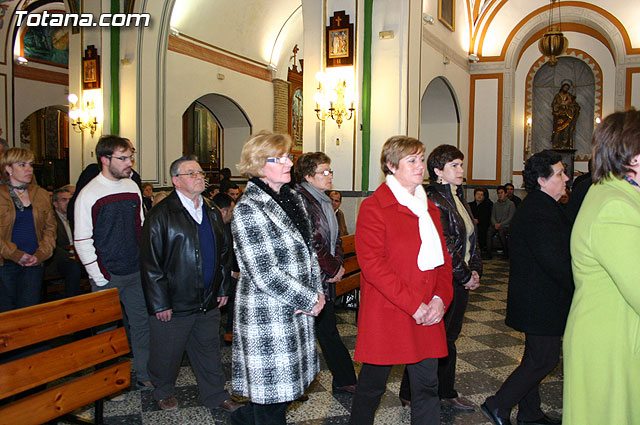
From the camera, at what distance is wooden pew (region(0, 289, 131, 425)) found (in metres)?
2.40

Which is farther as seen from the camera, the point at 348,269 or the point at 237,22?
the point at 237,22

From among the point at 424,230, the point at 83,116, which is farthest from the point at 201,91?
the point at 424,230

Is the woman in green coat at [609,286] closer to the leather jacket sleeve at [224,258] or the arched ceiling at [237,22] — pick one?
the leather jacket sleeve at [224,258]

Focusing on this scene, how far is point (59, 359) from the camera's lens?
2.64 meters

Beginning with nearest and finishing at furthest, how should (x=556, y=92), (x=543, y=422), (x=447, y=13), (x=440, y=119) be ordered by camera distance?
1. (x=543, y=422)
2. (x=447, y=13)
3. (x=440, y=119)
4. (x=556, y=92)

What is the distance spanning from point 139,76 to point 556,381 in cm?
839

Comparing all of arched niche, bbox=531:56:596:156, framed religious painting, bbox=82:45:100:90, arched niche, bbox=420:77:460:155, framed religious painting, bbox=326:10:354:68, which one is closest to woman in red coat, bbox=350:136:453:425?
framed religious painting, bbox=326:10:354:68

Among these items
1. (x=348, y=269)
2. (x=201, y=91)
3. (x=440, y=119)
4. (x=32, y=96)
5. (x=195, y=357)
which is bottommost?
(x=195, y=357)

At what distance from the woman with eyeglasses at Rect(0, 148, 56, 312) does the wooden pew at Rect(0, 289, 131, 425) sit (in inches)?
40.4

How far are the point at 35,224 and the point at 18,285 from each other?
428mm

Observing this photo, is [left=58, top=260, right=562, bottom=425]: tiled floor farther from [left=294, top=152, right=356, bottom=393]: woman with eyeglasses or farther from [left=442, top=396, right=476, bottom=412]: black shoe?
[left=294, top=152, right=356, bottom=393]: woman with eyeglasses

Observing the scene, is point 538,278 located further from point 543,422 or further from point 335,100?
point 335,100

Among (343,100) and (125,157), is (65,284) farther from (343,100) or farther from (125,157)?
(343,100)

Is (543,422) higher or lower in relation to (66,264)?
lower
